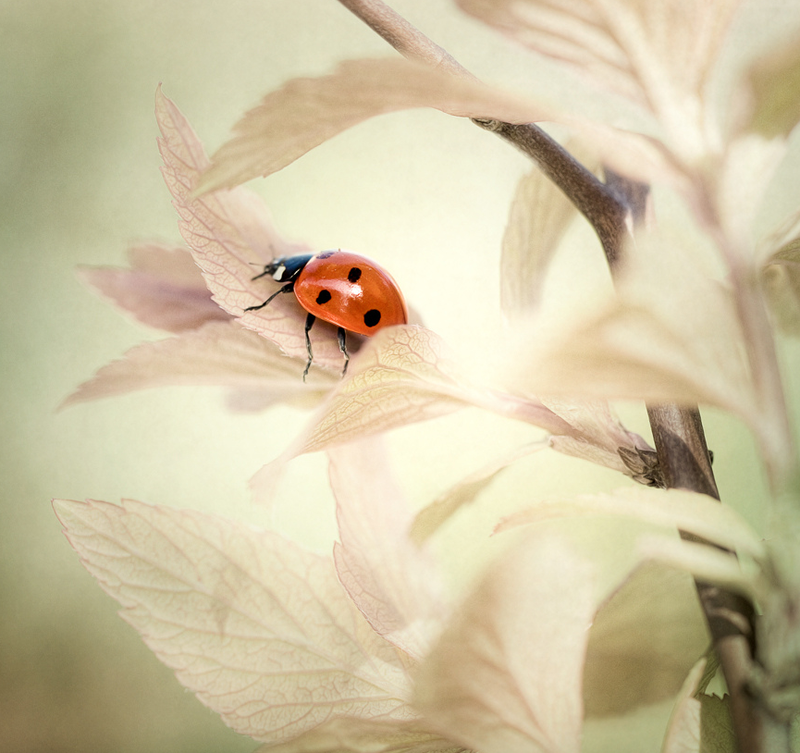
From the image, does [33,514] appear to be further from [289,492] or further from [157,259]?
Answer: [157,259]

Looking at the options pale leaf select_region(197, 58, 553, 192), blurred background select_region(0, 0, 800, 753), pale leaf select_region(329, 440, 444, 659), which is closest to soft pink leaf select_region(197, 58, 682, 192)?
pale leaf select_region(197, 58, 553, 192)

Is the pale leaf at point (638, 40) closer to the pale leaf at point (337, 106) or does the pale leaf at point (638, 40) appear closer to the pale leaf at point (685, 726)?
the pale leaf at point (337, 106)

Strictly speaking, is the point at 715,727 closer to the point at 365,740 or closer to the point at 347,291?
the point at 365,740

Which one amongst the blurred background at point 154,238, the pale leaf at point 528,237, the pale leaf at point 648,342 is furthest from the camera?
the blurred background at point 154,238

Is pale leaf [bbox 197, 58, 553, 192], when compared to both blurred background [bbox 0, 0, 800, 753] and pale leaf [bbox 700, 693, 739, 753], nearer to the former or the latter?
pale leaf [bbox 700, 693, 739, 753]

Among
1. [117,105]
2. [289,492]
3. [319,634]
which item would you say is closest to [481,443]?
[289,492]

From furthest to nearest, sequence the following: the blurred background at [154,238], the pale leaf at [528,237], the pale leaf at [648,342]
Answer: the blurred background at [154,238] < the pale leaf at [528,237] < the pale leaf at [648,342]

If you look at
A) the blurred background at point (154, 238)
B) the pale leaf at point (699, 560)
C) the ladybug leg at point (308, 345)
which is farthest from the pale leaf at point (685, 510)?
the blurred background at point (154, 238)

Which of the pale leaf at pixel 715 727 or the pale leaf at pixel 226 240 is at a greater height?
the pale leaf at pixel 226 240
